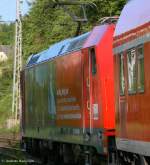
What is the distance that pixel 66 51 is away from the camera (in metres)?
16.6

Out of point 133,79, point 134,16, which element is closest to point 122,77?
point 133,79

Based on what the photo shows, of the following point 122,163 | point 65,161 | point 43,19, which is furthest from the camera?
point 43,19

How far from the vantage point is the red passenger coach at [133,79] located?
1000cm

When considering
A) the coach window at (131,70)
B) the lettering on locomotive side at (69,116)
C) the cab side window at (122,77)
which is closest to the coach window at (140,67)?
the coach window at (131,70)

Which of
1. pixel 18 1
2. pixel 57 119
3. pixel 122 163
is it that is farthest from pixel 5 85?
pixel 122 163

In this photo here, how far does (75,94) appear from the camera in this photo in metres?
15.5

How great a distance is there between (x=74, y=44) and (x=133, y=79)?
5.55 m

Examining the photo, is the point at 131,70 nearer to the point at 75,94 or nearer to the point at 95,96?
the point at 95,96

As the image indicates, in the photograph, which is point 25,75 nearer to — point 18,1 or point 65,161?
point 65,161

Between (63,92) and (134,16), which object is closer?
(134,16)

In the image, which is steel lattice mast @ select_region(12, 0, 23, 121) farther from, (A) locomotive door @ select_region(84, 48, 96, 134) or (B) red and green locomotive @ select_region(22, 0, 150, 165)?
(A) locomotive door @ select_region(84, 48, 96, 134)

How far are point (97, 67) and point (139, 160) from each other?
3104 mm

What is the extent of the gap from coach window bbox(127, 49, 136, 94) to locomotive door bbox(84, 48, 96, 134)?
3.00 metres

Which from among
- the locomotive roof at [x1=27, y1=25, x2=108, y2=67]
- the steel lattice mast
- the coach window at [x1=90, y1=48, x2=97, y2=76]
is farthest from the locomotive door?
the steel lattice mast
